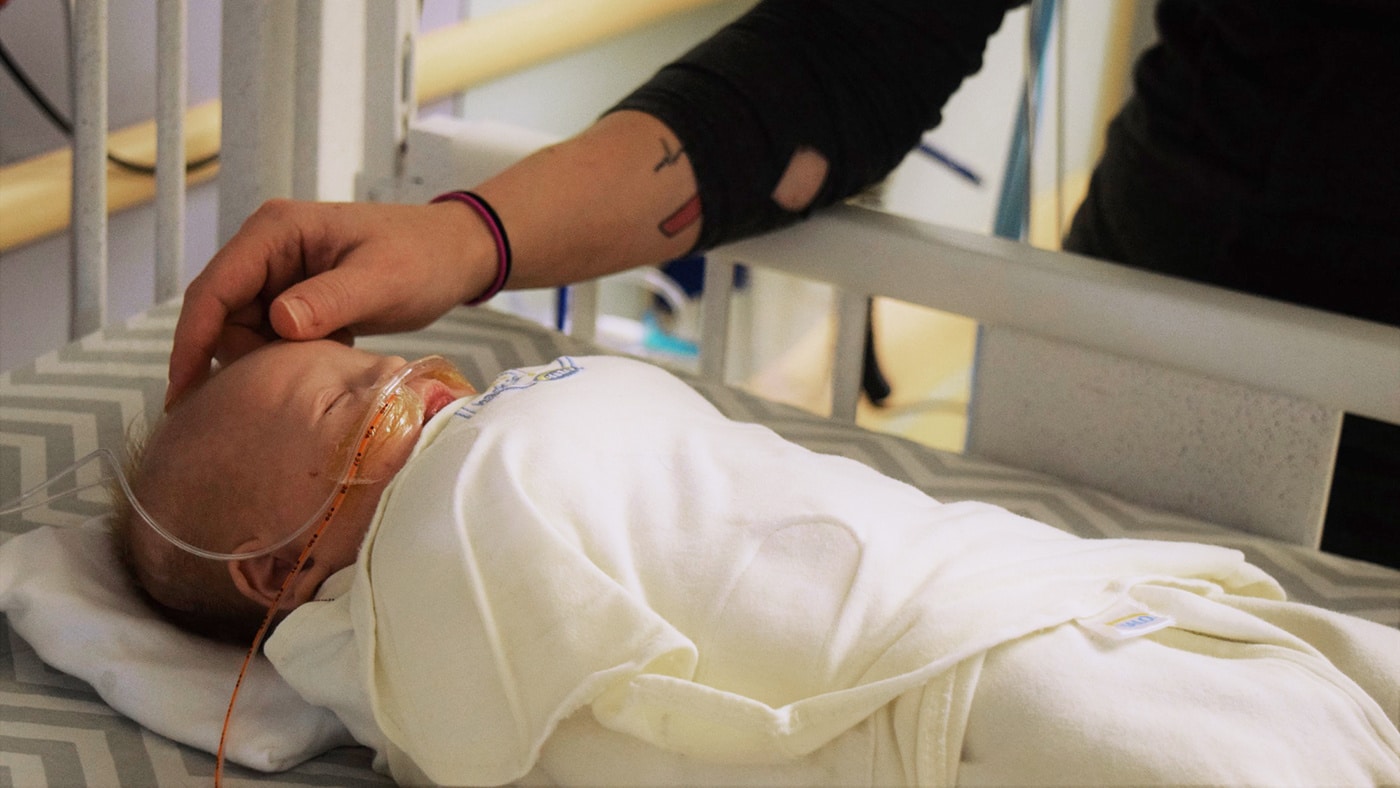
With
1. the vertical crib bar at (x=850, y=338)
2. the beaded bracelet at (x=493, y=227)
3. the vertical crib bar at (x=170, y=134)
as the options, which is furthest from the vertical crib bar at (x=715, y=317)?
the vertical crib bar at (x=170, y=134)

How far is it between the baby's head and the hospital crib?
3.9 inches

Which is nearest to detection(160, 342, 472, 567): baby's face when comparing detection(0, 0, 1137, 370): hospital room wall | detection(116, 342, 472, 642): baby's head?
detection(116, 342, 472, 642): baby's head

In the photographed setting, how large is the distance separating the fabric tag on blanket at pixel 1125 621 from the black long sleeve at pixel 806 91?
502 mm

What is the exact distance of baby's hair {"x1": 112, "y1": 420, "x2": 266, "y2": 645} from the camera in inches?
32.9

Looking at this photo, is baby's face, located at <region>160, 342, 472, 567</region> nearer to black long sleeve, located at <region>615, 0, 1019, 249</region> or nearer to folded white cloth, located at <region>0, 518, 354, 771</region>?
folded white cloth, located at <region>0, 518, 354, 771</region>

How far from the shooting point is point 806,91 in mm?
1117

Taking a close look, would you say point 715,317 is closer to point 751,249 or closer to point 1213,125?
point 751,249

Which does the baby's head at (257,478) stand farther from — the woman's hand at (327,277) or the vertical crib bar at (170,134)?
the vertical crib bar at (170,134)

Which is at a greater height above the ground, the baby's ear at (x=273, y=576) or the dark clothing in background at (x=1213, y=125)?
the dark clothing in background at (x=1213, y=125)

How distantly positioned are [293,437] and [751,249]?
0.48 metres

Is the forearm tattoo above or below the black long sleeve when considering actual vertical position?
below

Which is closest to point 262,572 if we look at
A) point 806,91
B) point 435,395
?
point 435,395

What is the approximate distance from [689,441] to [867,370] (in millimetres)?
1345

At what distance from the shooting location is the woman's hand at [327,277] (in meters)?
0.87
